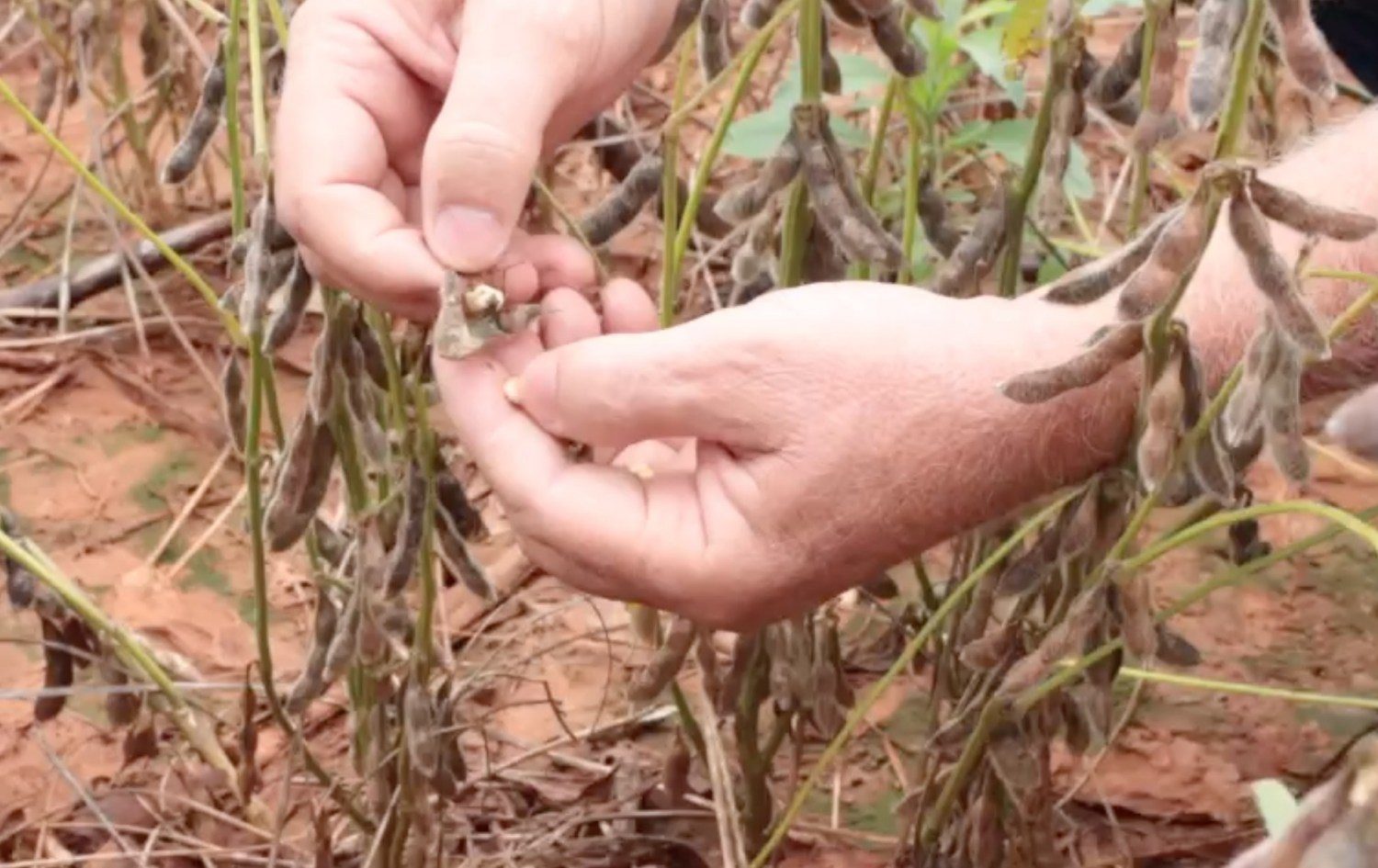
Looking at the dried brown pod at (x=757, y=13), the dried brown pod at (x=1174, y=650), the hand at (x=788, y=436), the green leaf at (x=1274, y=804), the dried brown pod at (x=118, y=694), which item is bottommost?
the dried brown pod at (x=118, y=694)

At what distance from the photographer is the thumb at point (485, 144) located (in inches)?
36.3

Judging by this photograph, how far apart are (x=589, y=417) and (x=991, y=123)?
43 cm

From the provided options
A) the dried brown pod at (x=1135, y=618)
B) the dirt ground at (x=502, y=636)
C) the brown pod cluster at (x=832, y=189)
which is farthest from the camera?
the dirt ground at (x=502, y=636)

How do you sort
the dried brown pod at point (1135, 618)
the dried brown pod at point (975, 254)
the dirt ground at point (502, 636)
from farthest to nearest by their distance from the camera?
the dirt ground at point (502, 636), the dried brown pod at point (975, 254), the dried brown pod at point (1135, 618)

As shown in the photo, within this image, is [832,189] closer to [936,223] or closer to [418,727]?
[936,223]

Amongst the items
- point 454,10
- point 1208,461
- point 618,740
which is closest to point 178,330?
point 618,740

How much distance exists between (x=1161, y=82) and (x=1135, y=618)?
277 mm

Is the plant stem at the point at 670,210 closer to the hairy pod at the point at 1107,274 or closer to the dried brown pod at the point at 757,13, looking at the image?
the dried brown pod at the point at 757,13

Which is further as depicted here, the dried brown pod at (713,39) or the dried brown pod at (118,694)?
the dried brown pod at (118,694)

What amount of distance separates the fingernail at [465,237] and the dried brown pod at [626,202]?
0.45ft

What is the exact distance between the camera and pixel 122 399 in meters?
1.88

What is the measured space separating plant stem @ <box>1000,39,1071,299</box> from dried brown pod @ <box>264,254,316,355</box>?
43 cm

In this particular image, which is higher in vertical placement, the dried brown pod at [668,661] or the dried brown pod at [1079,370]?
the dried brown pod at [1079,370]

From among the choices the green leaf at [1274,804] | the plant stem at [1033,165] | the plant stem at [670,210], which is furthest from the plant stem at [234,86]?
the green leaf at [1274,804]
